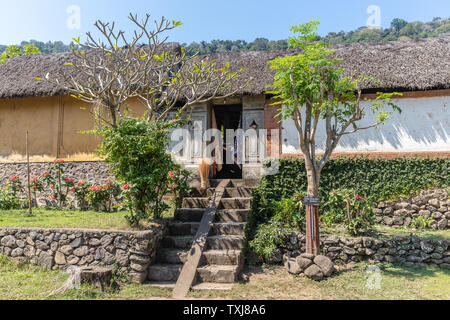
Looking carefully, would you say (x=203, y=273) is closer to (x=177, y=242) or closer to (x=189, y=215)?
(x=177, y=242)

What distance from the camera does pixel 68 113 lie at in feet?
32.8

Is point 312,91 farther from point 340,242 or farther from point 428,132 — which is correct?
point 428,132

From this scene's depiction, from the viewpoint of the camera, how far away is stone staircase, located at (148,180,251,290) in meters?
5.44

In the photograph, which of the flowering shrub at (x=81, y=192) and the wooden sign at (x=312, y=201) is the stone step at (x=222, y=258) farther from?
the flowering shrub at (x=81, y=192)

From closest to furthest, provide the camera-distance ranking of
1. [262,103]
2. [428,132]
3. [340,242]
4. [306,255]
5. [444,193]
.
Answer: [306,255]
[340,242]
[444,193]
[428,132]
[262,103]

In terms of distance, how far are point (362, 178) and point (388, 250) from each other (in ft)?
7.18

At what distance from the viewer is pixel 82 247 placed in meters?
5.72

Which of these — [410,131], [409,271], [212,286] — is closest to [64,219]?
[212,286]

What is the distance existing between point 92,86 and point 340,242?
5.73 metres

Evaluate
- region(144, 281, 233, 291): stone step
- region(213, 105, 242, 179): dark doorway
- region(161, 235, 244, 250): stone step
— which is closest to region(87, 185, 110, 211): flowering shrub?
region(161, 235, 244, 250): stone step

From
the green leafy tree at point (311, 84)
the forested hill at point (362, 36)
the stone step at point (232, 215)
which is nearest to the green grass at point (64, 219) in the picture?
the stone step at point (232, 215)

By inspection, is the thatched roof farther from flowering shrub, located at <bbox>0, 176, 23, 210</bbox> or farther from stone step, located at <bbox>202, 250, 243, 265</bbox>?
stone step, located at <bbox>202, 250, 243, 265</bbox>

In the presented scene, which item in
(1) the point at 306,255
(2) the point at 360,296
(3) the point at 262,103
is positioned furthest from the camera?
(3) the point at 262,103

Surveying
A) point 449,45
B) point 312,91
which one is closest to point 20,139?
point 312,91
